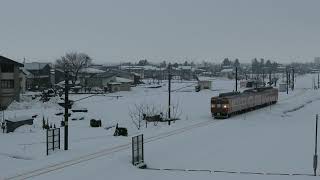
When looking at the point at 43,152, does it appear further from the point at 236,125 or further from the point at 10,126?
the point at 236,125

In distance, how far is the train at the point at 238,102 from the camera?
5241 cm

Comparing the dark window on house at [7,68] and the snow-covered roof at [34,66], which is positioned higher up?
the snow-covered roof at [34,66]

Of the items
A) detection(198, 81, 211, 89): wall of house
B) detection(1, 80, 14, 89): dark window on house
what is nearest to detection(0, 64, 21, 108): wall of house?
detection(1, 80, 14, 89): dark window on house

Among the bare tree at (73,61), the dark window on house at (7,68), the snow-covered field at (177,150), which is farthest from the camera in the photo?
the bare tree at (73,61)

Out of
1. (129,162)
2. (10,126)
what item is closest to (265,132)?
(129,162)

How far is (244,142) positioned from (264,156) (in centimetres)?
562

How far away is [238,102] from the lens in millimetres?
56281

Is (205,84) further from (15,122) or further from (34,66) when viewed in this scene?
(15,122)

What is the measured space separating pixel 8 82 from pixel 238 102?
33002 mm

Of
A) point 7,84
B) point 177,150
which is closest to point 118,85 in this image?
point 7,84

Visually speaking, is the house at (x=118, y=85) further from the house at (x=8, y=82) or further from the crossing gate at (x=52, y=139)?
the crossing gate at (x=52, y=139)

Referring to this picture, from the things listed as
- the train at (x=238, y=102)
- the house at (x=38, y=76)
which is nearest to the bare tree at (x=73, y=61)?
the house at (x=38, y=76)

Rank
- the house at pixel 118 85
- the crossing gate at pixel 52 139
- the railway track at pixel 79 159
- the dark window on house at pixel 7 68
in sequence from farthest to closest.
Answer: the house at pixel 118 85 → the dark window on house at pixel 7 68 → the crossing gate at pixel 52 139 → the railway track at pixel 79 159

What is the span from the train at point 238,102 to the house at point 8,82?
1211 inches
